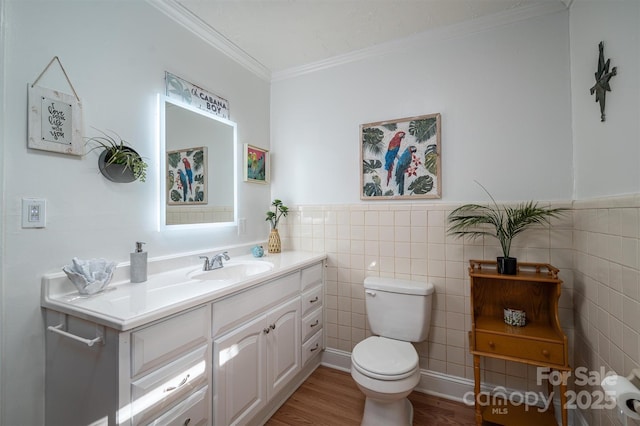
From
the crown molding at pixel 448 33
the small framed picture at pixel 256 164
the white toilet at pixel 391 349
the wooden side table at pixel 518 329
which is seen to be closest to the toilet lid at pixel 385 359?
the white toilet at pixel 391 349

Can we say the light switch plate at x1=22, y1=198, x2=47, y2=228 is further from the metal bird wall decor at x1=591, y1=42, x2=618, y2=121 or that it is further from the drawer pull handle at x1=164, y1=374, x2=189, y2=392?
the metal bird wall decor at x1=591, y1=42, x2=618, y2=121

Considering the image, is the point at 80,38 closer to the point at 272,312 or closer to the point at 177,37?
the point at 177,37

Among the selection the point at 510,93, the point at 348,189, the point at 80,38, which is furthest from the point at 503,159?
the point at 80,38

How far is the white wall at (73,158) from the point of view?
105 centimetres

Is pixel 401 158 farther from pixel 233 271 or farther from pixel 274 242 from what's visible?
pixel 233 271

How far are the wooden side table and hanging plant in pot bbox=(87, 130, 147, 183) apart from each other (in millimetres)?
1935

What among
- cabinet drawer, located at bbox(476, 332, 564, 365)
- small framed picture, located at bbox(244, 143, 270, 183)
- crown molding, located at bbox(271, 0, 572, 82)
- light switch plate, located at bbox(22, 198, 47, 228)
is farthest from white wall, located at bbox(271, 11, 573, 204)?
light switch plate, located at bbox(22, 198, 47, 228)

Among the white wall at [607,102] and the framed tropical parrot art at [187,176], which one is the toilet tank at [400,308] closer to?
the white wall at [607,102]

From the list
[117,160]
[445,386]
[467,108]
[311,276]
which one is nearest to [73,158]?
[117,160]

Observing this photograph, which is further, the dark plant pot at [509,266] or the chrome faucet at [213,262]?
the chrome faucet at [213,262]

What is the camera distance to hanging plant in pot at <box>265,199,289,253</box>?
89.4 inches

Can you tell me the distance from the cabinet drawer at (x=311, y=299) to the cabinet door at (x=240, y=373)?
1.51ft

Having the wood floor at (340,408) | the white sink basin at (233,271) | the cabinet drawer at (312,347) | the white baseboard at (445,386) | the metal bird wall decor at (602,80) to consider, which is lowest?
the wood floor at (340,408)

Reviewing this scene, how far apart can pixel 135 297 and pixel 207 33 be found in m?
1.71
